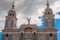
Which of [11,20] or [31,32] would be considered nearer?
[31,32]

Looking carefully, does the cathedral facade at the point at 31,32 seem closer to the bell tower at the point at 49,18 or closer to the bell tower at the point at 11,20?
the bell tower at the point at 49,18

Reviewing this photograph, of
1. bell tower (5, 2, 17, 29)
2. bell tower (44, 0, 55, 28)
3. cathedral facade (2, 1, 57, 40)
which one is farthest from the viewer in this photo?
bell tower (5, 2, 17, 29)

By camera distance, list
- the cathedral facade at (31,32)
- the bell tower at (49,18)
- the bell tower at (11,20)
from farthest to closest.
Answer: the bell tower at (11,20) < the bell tower at (49,18) < the cathedral facade at (31,32)

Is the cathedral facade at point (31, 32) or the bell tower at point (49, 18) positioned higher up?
the bell tower at point (49, 18)

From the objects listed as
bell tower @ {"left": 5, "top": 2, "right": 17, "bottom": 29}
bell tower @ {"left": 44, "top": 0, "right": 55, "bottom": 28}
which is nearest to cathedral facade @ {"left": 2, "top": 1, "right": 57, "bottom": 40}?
bell tower @ {"left": 44, "top": 0, "right": 55, "bottom": 28}

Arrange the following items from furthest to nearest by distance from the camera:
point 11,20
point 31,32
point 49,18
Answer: point 11,20, point 49,18, point 31,32

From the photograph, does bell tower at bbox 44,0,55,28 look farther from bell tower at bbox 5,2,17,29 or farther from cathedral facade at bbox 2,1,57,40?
bell tower at bbox 5,2,17,29

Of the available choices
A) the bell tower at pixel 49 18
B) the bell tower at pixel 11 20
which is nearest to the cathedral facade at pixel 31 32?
the bell tower at pixel 49 18

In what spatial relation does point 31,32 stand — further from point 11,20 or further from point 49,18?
point 11,20

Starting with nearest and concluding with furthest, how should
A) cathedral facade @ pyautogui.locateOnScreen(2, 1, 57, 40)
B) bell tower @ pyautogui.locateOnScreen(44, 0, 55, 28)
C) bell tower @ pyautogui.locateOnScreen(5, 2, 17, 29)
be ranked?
1. cathedral facade @ pyautogui.locateOnScreen(2, 1, 57, 40)
2. bell tower @ pyautogui.locateOnScreen(44, 0, 55, 28)
3. bell tower @ pyautogui.locateOnScreen(5, 2, 17, 29)

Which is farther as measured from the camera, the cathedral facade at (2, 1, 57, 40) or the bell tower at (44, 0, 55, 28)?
the bell tower at (44, 0, 55, 28)

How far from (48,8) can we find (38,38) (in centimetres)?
812

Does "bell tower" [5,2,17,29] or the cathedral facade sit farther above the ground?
"bell tower" [5,2,17,29]

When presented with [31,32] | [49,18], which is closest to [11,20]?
[31,32]
